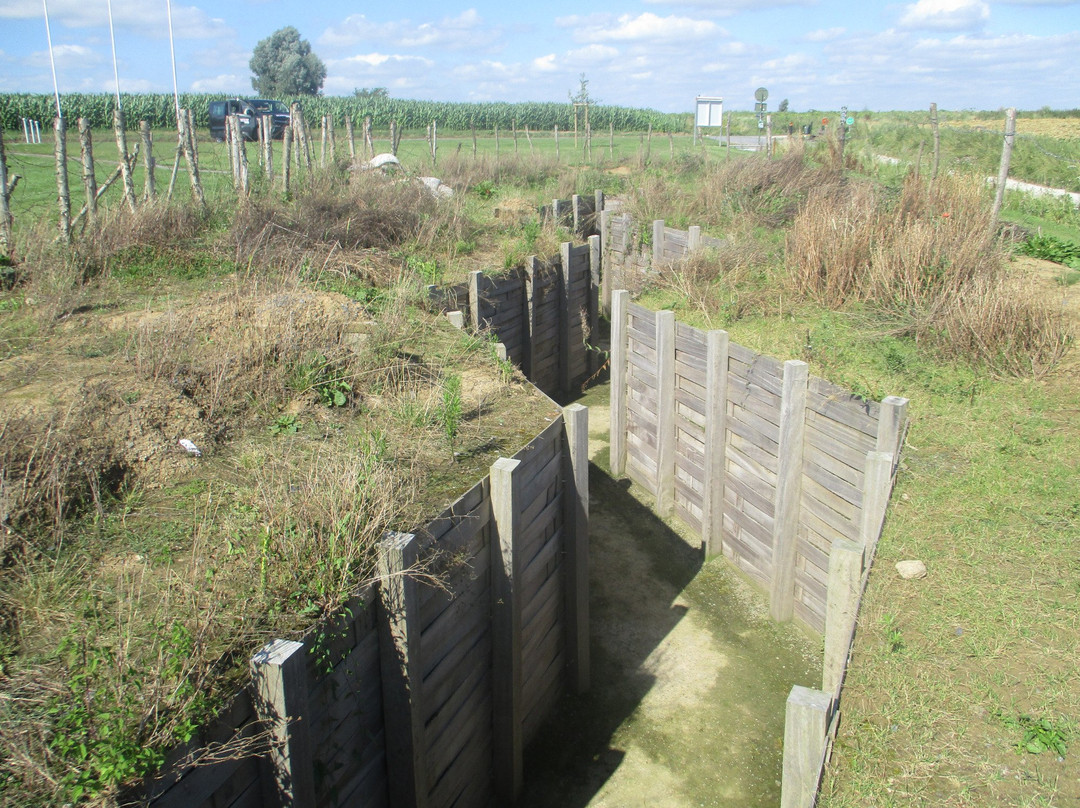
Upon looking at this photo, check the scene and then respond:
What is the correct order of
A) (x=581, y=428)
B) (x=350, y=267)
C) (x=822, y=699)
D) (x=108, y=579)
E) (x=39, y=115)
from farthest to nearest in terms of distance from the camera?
(x=39, y=115) → (x=350, y=267) → (x=581, y=428) → (x=108, y=579) → (x=822, y=699)

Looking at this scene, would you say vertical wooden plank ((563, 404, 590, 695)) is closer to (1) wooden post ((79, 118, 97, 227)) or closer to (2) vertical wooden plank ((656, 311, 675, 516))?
(2) vertical wooden plank ((656, 311, 675, 516))

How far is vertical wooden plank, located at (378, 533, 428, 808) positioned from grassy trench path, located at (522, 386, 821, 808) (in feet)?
5.52

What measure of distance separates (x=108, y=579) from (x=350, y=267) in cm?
594

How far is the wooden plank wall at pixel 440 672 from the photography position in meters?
3.53

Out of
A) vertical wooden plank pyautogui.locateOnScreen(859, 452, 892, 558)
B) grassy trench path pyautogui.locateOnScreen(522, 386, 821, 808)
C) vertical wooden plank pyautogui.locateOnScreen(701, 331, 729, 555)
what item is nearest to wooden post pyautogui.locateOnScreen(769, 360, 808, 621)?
grassy trench path pyautogui.locateOnScreen(522, 386, 821, 808)

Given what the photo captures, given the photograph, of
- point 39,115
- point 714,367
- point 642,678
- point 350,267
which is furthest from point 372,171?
point 39,115

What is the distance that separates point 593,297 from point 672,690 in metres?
8.71

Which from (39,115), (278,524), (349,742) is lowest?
(349,742)

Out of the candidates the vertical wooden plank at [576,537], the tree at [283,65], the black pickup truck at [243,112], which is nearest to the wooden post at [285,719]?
the vertical wooden plank at [576,537]

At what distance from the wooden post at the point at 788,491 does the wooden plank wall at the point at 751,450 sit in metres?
0.02

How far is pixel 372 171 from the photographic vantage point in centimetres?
1392

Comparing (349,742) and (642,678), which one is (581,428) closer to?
(642,678)

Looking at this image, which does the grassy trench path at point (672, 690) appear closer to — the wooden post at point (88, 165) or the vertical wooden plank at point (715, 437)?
the vertical wooden plank at point (715, 437)

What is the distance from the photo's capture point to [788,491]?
740 cm
